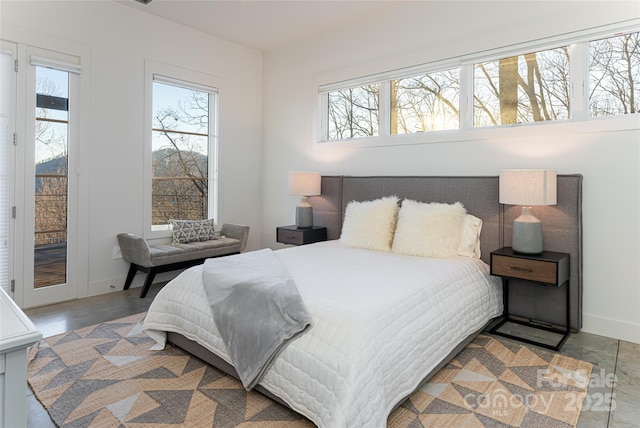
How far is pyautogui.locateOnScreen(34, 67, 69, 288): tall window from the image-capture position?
3.52m

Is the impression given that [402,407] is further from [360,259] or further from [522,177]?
[522,177]

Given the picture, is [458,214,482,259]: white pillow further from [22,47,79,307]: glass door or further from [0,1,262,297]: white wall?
[22,47,79,307]: glass door

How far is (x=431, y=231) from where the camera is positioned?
125 inches

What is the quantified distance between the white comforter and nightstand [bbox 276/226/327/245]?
4.13 ft

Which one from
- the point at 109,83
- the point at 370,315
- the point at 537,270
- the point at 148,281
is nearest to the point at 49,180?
the point at 109,83

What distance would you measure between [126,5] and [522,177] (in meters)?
4.21

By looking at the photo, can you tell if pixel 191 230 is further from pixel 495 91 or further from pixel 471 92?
pixel 495 91

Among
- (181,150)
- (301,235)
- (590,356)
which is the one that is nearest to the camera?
(590,356)

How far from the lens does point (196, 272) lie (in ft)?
8.48

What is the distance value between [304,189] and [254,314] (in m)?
2.54

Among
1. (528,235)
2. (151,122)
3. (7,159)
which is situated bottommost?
(528,235)

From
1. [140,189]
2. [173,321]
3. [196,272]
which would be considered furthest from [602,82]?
[140,189]

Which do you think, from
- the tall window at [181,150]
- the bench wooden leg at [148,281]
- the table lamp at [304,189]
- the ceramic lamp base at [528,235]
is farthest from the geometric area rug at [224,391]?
the table lamp at [304,189]

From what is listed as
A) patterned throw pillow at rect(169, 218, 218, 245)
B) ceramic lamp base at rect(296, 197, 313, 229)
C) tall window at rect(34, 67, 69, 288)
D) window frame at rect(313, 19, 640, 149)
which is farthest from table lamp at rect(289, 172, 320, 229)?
tall window at rect(34, 67, 69, 288)
